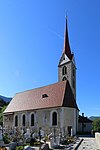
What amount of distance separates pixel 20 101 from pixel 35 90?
3860mm

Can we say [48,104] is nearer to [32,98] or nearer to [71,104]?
[71,104]

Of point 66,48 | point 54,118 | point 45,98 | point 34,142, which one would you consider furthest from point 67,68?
point 34,142

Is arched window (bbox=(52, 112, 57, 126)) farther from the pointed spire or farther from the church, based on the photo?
the pointed spire

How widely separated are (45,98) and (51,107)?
370 centimetres

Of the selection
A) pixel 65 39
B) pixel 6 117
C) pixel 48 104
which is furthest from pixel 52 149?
pixel 65 39

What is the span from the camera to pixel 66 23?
51.3m

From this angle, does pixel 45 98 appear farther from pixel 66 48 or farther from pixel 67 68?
pixel 66 48

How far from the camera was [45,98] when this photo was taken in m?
38.0

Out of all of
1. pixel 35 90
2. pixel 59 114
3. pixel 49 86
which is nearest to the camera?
pixel 59 114

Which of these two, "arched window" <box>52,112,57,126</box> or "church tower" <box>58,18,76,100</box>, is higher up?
"church tower" <box>58,18,76,100</box>

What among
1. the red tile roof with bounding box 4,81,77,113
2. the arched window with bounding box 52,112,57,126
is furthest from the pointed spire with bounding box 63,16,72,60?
the arched window with bounding box 52,112,57,126

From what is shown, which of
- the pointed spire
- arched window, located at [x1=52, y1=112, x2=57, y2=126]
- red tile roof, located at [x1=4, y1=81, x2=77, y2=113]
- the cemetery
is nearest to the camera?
the cemetery

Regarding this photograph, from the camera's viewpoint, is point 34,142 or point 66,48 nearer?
point 34,142

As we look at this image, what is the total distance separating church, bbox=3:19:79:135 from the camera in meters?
33.7
